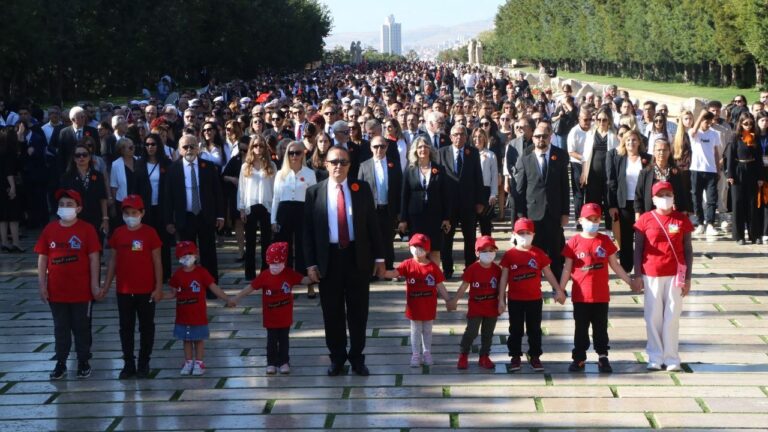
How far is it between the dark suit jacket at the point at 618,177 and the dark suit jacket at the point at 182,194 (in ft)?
14.4

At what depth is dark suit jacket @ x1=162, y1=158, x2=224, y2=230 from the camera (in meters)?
12.8

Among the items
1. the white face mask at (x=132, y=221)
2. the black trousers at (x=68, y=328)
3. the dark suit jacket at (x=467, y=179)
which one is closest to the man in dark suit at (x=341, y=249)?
the white face mask at (x=132, y=221)

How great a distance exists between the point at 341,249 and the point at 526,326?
62.7 inches

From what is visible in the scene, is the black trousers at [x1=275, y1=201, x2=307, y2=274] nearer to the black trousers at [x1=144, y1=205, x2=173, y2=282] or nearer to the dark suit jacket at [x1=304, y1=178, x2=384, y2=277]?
the black trousers at [x1=144, y1=205, x2=173, y2=282]

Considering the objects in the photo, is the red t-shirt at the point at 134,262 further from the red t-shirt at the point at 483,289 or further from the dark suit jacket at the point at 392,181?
the dark suit jacket at the point at 392,181

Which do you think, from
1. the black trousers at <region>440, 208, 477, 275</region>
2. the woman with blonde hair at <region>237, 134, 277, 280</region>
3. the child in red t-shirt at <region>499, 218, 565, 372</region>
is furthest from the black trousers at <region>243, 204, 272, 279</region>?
the child in red t-shirt at <region>499, 218, 565, 372</region>

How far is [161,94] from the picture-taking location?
1624 inches

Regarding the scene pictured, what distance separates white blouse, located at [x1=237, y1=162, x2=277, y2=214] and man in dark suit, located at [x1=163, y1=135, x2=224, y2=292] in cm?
70

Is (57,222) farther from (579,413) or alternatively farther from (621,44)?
(621,44)

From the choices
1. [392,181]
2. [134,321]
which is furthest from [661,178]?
[134,321]

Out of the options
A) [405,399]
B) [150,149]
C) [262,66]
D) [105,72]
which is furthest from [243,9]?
[405,399]

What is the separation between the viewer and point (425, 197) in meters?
12.9

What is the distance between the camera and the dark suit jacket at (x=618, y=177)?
13.4 m

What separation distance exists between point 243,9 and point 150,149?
56831 mm
